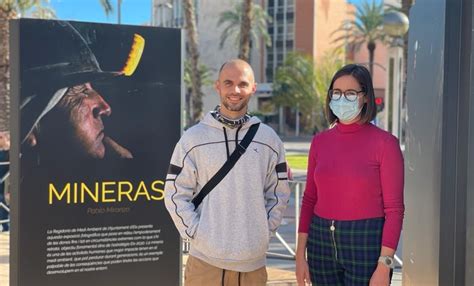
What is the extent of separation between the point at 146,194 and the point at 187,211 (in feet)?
5.11

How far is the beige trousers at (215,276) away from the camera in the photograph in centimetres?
311

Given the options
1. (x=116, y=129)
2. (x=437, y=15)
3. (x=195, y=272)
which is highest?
(x=437, y=15)

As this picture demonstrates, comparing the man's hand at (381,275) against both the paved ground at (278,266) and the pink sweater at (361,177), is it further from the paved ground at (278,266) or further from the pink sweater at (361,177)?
the paved ground at (278,266)

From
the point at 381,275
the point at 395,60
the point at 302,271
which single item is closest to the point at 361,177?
the point at 381,275

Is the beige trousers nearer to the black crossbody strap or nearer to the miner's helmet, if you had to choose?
the black crossbody strap

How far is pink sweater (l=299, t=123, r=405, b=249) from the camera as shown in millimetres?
2758

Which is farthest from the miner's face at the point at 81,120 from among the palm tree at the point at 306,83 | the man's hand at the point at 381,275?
the palm tree at the point at 306,83

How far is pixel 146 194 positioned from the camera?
452cm

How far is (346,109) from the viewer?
9.51 feet

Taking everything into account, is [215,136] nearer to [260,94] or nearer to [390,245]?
[390,245]

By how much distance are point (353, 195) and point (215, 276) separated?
2.70 ft

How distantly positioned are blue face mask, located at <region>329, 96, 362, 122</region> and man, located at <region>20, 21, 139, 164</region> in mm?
1972

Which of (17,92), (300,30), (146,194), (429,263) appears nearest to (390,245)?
(429,263)

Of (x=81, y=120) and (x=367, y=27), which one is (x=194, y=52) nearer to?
(x=81, y=120)
